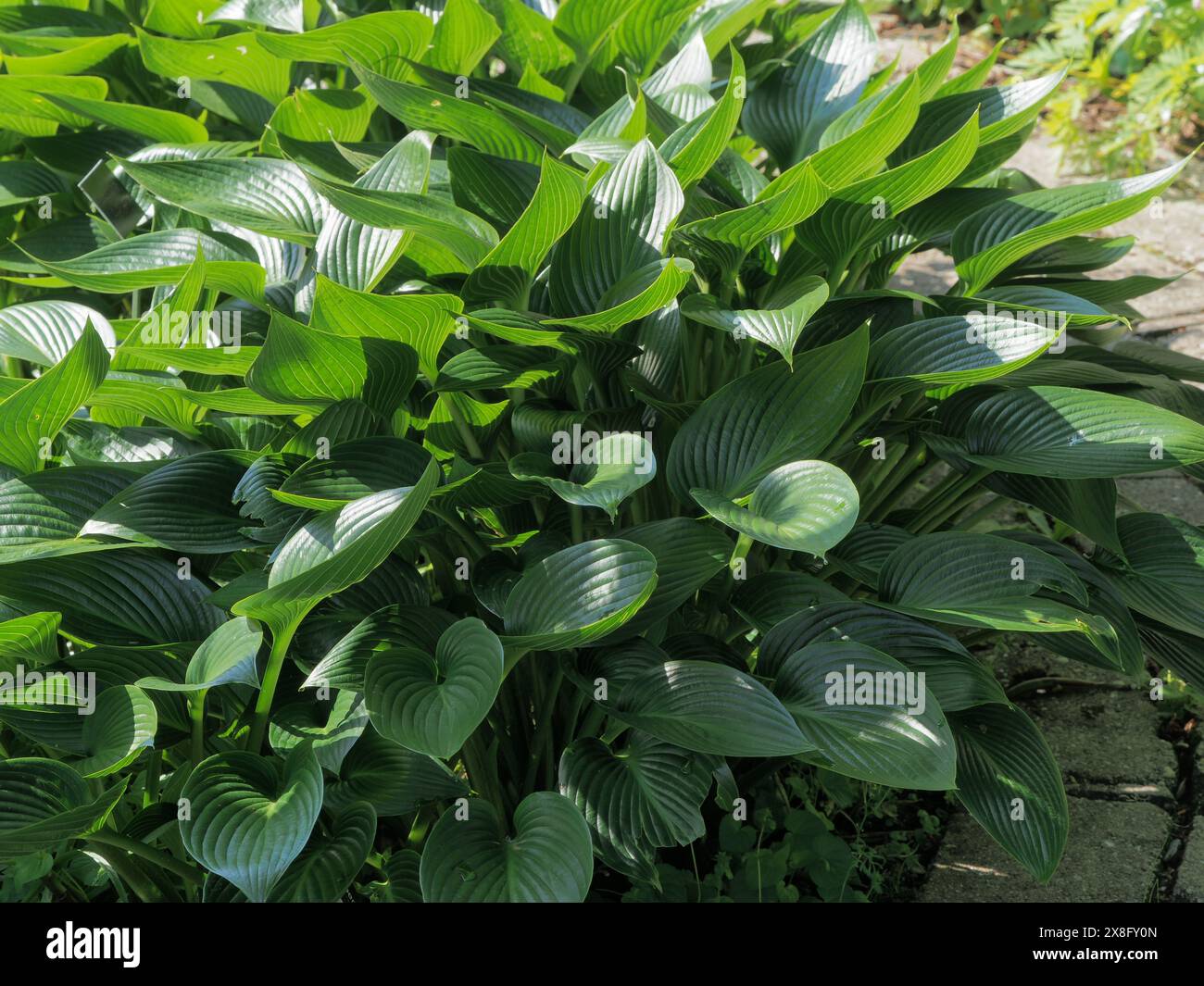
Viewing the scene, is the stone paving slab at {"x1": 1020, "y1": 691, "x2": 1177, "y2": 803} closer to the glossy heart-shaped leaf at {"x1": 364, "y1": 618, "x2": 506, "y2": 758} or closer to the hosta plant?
the hosta plant

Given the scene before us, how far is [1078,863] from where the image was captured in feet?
6.46

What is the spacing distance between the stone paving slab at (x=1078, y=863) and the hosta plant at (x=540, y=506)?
310mm

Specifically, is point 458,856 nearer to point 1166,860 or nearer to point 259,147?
point 1166,860

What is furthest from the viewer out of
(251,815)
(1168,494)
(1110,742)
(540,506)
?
(1168,494)

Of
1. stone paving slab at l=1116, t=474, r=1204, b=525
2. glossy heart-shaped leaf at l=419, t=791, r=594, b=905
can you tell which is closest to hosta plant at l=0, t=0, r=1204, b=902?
glossy heart-shaped leaf at l=419, t=791, r=594, b=905

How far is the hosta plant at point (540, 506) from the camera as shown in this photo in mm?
1464

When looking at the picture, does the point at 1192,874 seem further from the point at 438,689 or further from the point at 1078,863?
the point at 438,689

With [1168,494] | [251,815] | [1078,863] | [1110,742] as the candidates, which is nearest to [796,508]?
[251,815]

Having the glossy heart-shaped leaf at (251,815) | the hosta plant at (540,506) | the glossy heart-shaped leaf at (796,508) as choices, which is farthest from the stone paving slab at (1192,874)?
the glossy heart-shaped leaf at (251,815)

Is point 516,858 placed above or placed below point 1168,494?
below

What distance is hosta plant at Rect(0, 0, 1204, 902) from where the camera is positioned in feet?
4.80

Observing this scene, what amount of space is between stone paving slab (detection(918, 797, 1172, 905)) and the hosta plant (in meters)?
0.31

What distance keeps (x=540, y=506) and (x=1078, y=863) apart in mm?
1108
